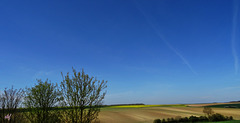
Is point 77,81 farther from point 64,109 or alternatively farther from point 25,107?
point 25,107

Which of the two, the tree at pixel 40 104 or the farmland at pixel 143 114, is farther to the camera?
the farmland at pixel 143 114

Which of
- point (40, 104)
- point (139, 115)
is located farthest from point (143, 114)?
point (40, 104)

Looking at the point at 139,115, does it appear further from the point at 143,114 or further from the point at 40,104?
the point at 40,104

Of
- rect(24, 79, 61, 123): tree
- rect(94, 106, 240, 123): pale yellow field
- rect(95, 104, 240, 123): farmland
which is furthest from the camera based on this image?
rect(95, 104, 240, 123): farmland

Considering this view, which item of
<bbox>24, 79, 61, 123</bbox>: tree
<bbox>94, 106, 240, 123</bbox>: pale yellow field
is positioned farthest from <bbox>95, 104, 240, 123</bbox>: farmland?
<bbox>24, 79, 61, 123</bbox>: tree

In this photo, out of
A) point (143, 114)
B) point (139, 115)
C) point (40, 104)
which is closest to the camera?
point (40, 104)

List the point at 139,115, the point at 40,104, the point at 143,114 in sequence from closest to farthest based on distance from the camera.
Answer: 1. the point at 40,104
2. the point at 139,115
3. the point at 143,114

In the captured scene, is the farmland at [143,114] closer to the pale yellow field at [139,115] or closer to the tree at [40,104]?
the pale yellow field at [139,115]

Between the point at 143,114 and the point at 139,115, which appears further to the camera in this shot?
the point at 143,114

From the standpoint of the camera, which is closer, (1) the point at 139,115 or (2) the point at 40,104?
(2) the point at 40,104

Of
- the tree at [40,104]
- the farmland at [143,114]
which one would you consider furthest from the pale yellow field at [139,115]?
the tree at [40,104]

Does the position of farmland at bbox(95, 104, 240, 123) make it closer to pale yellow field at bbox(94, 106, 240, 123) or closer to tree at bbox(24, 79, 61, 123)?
pale yellow field at bbox(94, 106, 240, 123)

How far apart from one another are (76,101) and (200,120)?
29836mm

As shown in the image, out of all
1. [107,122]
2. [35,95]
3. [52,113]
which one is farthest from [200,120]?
[35,95]
